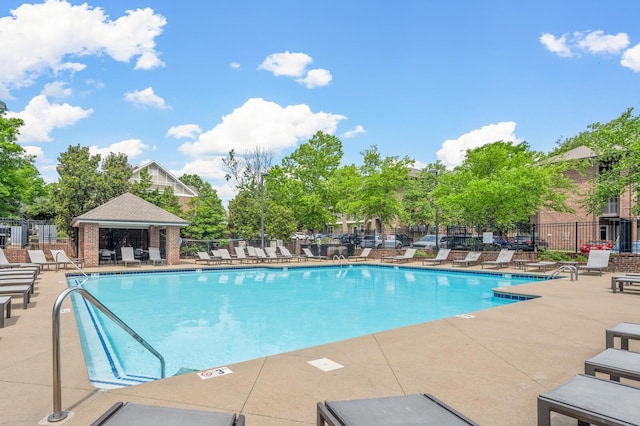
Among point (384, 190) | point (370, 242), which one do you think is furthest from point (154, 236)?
point (370, 242)

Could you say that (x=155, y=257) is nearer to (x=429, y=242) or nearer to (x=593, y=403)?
(x=429, y=242)

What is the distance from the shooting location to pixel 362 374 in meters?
3.93

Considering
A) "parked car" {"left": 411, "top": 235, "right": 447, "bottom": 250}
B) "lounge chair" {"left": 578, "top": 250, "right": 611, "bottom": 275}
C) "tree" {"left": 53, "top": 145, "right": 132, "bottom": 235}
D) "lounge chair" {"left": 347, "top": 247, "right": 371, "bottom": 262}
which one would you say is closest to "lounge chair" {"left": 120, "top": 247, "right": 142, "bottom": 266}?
"tree" {"left": 53, "top": 145, "right": 132, "bottom": 235}

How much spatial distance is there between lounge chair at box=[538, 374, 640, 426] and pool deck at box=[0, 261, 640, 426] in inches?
23.3

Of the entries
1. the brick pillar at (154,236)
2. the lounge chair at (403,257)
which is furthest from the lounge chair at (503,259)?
the brick pillar at (154,236)

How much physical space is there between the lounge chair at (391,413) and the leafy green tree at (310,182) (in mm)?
25922

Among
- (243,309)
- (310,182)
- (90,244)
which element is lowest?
(243,309)

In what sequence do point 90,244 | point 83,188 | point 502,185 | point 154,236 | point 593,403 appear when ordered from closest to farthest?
point 593,403, point 90,244, point 502,185, point 154,236, point 83,188

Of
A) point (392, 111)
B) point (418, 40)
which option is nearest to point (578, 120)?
point (392, 111)

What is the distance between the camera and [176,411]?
7.25 feet

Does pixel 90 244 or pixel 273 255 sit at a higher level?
pixel 90 244

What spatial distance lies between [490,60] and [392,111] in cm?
767

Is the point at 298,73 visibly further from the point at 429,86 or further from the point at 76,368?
the point at 76,368

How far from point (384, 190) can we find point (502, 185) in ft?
22.8
